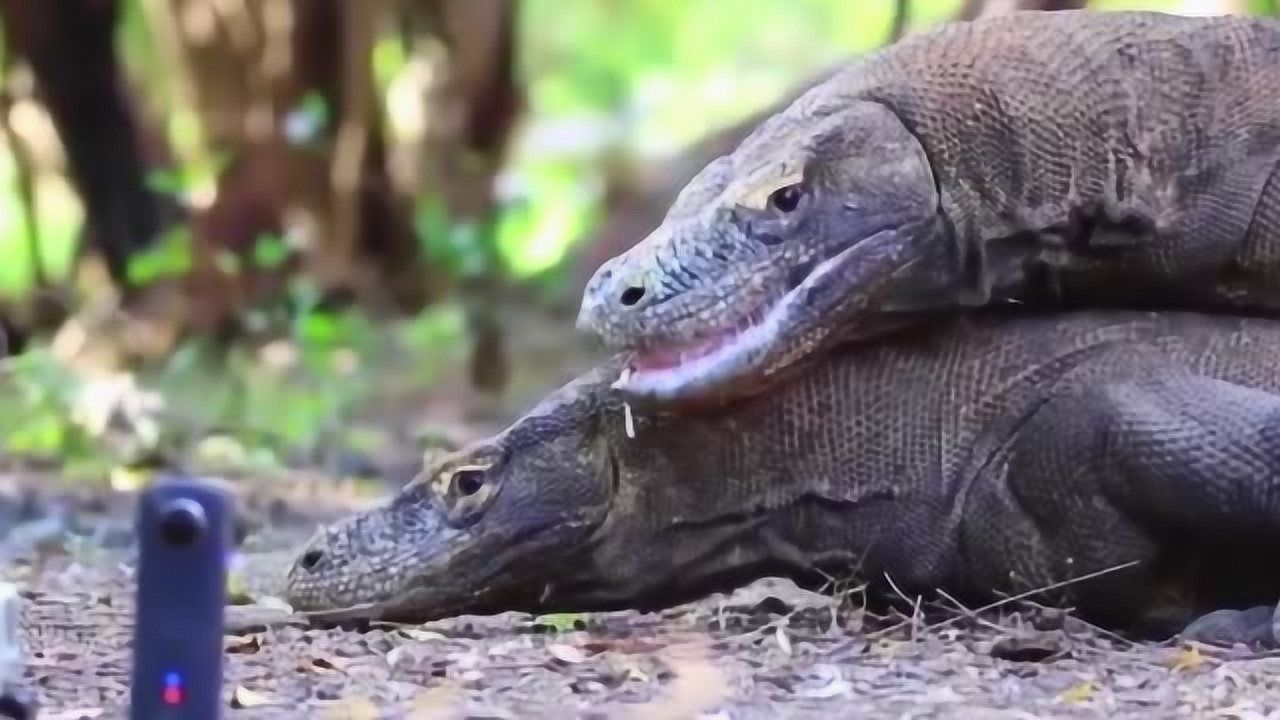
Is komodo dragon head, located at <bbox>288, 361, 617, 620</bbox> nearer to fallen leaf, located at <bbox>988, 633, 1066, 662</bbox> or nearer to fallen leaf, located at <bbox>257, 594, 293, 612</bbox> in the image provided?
fallen leaf, located at <bbox>257, 594, 293, 612</bbox>

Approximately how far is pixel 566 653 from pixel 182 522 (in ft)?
3.32

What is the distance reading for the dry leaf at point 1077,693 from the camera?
243 centimetres

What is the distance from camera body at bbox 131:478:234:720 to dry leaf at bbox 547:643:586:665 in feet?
2.91

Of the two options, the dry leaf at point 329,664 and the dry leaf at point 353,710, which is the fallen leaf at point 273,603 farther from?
the dry leaf at point 353,710

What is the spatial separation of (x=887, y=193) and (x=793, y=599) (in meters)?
0.84

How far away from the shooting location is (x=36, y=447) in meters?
6.88

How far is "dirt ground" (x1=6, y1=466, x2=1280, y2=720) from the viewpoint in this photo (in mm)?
2383

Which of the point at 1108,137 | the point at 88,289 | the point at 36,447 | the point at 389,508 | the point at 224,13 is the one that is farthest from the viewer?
the point at 88,289

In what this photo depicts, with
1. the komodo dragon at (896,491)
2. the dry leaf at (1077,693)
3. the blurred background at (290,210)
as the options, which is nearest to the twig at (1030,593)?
the komodo dragon at (896,491)

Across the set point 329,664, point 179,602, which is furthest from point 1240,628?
point 179,602

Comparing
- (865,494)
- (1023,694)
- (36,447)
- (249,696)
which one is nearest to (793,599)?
(865,494)

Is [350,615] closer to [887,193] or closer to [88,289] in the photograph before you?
[887,193]

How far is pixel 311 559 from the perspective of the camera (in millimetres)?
3258

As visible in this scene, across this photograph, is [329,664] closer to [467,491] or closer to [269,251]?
[467,491]
